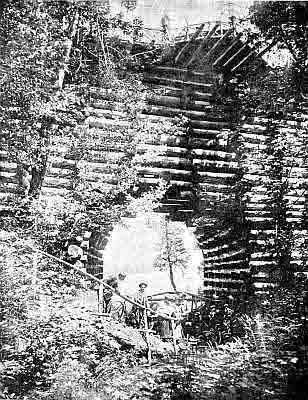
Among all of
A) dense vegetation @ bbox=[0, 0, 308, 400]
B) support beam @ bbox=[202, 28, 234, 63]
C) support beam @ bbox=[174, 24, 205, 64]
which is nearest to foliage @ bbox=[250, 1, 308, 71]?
dense vegetation @ bbox=[0, 0, 308, 400]

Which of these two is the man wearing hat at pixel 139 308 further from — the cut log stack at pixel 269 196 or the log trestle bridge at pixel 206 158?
the cut log stack at pixel 269 196

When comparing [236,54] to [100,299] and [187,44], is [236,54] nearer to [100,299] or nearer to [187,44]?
[187,44]

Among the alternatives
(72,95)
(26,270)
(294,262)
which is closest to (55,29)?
(72,95)

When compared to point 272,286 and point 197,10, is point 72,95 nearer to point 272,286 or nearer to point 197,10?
point 197,10

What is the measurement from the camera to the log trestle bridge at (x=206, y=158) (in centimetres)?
164

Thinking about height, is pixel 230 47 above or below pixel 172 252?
above

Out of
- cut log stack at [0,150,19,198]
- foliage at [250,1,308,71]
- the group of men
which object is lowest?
the group of men

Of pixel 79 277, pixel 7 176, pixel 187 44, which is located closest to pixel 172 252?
pixel 79 277

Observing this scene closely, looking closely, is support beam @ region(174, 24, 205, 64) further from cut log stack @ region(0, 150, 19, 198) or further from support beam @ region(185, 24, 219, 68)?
cut log stack @ region(0, 150, 19, 198)

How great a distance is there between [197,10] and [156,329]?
128cm

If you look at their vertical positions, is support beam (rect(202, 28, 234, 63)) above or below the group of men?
above

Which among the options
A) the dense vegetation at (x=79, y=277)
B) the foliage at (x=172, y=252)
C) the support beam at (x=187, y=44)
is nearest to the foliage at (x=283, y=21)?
the dense vegetation at (x=79, y=277)

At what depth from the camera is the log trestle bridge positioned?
1.64 m

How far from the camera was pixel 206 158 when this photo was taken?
5.62 ft
